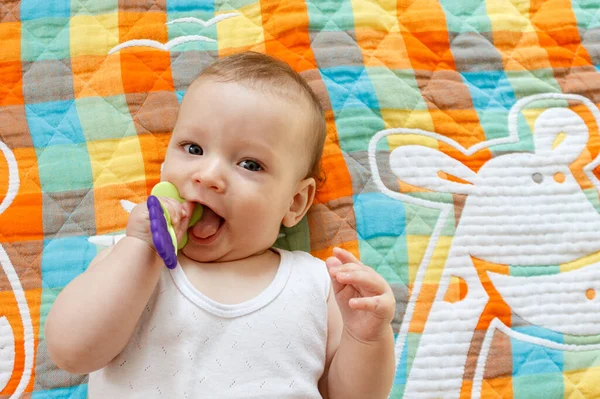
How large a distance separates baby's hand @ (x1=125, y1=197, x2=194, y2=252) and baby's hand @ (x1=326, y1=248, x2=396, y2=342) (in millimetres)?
236

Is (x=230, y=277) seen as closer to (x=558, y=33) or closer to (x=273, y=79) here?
(x=273, y=79)

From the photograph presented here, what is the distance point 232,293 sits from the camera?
1146 mm

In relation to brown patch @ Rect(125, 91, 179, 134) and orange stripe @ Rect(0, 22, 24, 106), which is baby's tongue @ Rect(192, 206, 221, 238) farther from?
orange stripe @ Rect(0, 22, 24, 106)

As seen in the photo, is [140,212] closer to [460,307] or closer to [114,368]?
[114,368]

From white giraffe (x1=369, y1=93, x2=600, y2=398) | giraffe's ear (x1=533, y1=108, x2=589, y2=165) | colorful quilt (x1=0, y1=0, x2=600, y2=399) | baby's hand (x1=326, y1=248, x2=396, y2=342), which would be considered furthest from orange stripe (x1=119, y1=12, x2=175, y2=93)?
giraffe's ear (x1=533, y1=108, x2=589, y2=165)

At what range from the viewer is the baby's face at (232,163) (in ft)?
3.70

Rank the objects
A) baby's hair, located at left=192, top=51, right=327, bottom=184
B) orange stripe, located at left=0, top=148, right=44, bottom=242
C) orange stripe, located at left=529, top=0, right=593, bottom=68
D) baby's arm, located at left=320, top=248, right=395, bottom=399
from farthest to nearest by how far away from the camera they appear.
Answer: orange stripe, located at left=529, top=0, right=593, bottom=68
orange stripe, located at left=0, top=148, right=44, bottom=242
baby's hair, located at left=192, top=51, right=327, bottom=184
baby's arm, located at left=320, top=248, right=395, bottom=399

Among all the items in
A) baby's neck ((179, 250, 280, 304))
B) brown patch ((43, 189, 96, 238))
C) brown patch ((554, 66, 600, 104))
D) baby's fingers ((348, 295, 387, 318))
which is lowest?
brown patch ((43, 189, 96, 238))

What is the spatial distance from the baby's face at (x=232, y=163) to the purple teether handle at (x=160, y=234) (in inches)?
4.4

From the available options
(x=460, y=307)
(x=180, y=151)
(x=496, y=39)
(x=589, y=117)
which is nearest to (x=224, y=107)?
(x=180, y=151)

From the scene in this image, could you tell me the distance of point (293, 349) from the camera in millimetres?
1146

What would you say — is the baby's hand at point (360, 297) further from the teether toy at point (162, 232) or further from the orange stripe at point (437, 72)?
the orange stripe at point (437, 72)

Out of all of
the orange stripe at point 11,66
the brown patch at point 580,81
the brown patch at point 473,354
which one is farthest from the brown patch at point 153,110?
the brown patch at point 580,81

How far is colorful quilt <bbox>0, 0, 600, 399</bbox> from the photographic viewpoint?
1.33m
